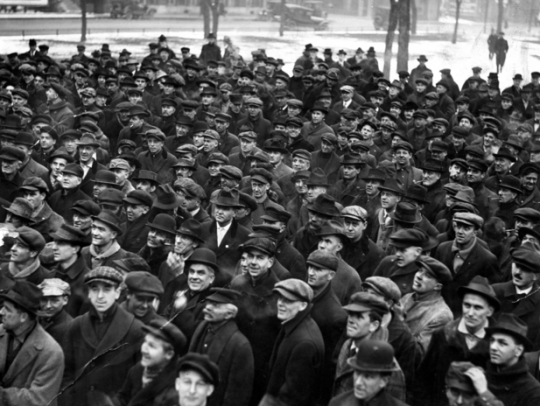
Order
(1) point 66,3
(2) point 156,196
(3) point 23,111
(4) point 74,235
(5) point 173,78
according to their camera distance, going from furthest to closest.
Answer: (1) point 66,3
(5) point 173,78
(3) point 23,111
(2) point 156,196
(4) point 74,235

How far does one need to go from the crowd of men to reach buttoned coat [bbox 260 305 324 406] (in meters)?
0.01

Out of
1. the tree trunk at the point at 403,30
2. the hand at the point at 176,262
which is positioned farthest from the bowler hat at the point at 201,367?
the tree trunk at the point at 403,30

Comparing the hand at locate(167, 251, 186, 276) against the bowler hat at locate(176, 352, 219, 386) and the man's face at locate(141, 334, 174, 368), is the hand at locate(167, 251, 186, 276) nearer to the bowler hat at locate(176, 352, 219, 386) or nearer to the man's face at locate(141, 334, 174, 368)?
the man's face at locate(141, 334, 174, 368)

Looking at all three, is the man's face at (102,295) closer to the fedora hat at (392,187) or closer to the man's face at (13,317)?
the man's face at (13,317)

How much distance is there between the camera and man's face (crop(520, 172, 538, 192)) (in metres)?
9.78

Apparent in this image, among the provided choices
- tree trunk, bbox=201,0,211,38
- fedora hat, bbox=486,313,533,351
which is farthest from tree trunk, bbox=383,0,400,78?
fedora hat, bbox=486,313,533,351

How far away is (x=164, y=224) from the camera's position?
7504mm

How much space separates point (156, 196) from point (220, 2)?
27.9m

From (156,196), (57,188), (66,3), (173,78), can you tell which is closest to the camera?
(156,196)

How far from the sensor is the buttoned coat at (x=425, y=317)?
5938 millimetres

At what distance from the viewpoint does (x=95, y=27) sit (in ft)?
102

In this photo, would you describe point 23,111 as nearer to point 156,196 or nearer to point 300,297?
point 156,196

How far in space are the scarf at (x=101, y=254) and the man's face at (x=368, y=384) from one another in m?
3.22

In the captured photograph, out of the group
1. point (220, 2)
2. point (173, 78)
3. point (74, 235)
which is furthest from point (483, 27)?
point (74, 235)
